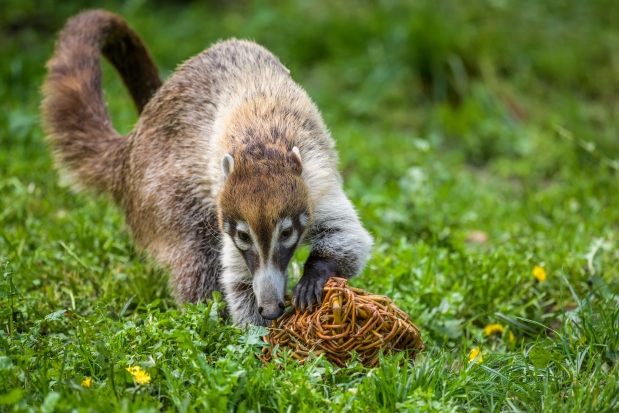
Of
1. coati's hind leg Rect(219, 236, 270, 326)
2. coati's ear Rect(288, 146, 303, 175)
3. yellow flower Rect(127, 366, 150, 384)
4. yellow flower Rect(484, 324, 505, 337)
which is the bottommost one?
yellow flower Rect(484, 324, 505, 337)

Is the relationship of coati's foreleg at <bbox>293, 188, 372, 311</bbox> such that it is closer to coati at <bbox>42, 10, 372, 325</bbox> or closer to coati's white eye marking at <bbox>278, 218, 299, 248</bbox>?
coati at <bbox>42, 10, 372, 325</bbox>

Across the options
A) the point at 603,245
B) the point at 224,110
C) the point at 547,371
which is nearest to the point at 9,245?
the point at 224,110

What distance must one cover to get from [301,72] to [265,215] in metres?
5.77

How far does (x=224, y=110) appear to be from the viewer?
4.54m

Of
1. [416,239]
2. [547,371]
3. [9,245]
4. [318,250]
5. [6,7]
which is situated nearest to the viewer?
[547,371]

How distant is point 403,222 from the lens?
5.68m

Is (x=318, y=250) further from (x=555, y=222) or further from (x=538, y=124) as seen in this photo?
(x=538, y=124)

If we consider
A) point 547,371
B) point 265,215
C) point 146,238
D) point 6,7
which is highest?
point 6,7

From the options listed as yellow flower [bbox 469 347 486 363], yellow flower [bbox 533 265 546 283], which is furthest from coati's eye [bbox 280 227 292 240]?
yellow flower [bbox 533 265 546 283]

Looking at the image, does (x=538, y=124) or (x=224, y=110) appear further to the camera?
(x=538, y=124)

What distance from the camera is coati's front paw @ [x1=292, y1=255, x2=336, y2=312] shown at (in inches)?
146

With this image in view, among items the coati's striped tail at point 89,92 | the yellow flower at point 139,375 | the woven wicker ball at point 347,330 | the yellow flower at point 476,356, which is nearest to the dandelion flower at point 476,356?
the yellow flower at point 476,356

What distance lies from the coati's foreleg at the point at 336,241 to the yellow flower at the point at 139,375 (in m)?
1.05

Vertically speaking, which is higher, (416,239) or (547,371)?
(547,371)
